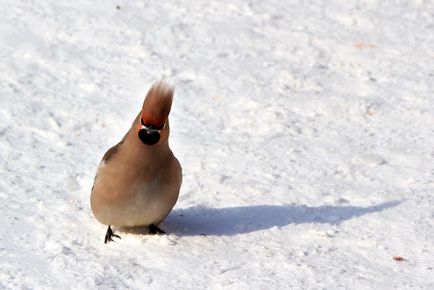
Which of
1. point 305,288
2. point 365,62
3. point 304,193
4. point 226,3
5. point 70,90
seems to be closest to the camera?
point 305,288

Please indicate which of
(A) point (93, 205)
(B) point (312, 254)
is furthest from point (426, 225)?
(A) point (93, 205)

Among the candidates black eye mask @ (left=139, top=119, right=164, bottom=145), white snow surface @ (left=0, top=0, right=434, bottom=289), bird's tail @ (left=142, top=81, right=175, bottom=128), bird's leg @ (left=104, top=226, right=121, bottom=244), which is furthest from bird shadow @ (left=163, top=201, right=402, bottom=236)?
bird's tail @ (left=142, top=81, right=175, bottom=128)

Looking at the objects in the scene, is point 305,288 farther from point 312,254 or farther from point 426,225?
point 426,225

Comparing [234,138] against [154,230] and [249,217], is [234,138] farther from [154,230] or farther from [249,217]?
[154,230]

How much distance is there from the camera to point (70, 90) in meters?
6.25

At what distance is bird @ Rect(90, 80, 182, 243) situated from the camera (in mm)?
4332

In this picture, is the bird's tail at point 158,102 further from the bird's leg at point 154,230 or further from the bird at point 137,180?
the bird's leg at point 154,230

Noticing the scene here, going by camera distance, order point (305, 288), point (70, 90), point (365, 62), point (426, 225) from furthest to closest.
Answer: point (365, 62) < point (70, 90) < point (426, 225) < point (305, 288)

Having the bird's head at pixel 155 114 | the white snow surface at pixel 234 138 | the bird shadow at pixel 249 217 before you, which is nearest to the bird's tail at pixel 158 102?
the bird's head at pixel 155 114

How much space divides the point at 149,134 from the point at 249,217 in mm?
863

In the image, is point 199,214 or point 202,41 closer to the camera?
point 199,214

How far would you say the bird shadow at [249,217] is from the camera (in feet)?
15.5

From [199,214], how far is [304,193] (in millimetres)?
578

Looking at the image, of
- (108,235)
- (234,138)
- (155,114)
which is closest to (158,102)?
(155,114)
